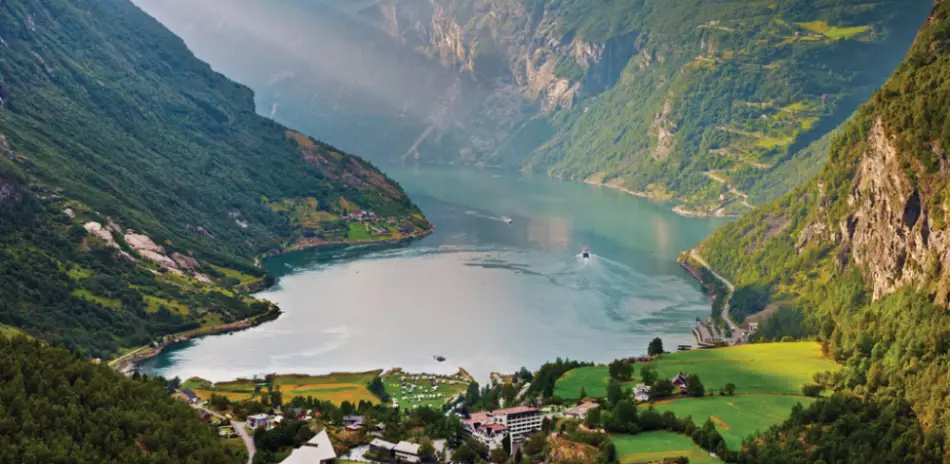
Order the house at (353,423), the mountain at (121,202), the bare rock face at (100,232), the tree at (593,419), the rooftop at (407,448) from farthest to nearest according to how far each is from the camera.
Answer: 1. the bare rock face at (100,232)
2. the mountain at (121,202)
3. the tree at (593,419)
4. the house at (353,423)
5. the rooftop at (407,448)

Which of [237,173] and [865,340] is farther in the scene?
[237,173]

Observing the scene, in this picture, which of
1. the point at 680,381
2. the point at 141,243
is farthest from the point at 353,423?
the point at 141,243

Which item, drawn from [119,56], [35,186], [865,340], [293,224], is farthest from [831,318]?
[119,56]

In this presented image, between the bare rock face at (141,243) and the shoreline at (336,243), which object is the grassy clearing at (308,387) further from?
the shoreline at (336,243)

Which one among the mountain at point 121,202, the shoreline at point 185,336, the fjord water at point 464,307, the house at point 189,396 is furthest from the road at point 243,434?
the mountain at point 121,202

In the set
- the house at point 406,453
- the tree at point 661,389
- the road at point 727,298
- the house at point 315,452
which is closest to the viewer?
the house at point 315,452

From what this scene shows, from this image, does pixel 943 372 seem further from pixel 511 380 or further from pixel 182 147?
pixel 182 147

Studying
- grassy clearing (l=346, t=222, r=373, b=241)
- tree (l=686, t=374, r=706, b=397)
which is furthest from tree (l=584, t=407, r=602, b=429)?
grassy clearing (l=346, t=222, r=373, b=241)
